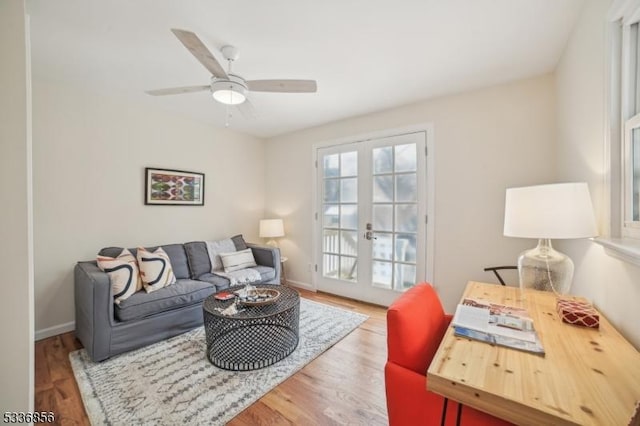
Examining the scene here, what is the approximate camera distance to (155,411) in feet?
5.16

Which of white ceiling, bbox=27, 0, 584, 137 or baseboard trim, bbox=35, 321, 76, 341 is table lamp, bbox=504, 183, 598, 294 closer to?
white ceiling, bbox=27, 0, 584, 137

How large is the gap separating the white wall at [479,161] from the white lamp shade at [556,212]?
1.36 meters

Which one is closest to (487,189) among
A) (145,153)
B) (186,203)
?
(186,203)

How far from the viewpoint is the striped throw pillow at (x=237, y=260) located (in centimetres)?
326

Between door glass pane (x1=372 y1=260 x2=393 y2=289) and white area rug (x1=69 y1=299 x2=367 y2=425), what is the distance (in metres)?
1.08

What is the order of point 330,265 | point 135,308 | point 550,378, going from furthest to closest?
point 330,265, point 135,308, point 550,378

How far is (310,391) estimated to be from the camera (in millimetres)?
1767

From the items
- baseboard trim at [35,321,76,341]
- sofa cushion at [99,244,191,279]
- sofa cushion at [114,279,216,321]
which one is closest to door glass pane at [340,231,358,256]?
sofa cushion at [114,279,216,321]

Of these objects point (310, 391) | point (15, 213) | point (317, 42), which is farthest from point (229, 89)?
point (310, 391)

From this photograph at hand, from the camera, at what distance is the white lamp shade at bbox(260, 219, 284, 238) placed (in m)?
4.01

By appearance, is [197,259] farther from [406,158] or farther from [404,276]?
[406,158]

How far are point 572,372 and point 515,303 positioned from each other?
669 millimetres

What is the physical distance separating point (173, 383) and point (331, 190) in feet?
8.91

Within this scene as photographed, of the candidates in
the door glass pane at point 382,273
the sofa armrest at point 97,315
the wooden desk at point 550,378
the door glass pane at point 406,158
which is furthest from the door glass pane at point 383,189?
the sofa armrest at point 97,315
